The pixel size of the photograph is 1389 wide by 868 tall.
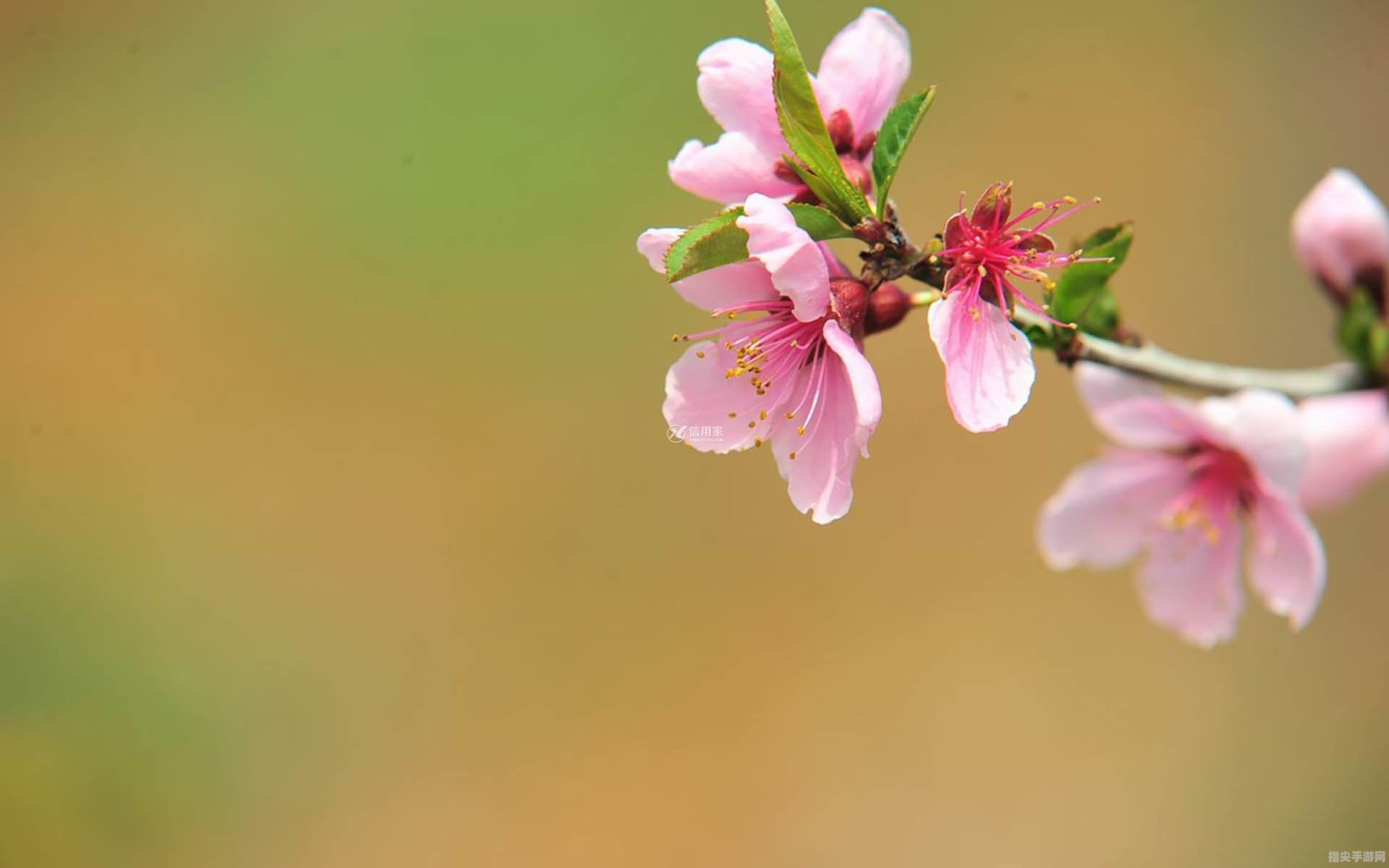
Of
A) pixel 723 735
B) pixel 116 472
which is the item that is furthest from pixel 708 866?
pixel 116 472

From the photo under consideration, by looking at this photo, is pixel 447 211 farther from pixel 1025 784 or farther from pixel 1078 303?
pixel 1078 303

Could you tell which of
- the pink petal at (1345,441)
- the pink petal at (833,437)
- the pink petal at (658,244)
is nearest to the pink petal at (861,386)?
the pink petal at (833,437)

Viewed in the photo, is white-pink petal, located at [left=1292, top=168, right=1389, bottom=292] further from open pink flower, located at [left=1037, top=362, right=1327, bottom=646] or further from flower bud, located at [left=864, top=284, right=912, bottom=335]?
flower bud, located at [left=864, top=284, right=912, bottom=335]

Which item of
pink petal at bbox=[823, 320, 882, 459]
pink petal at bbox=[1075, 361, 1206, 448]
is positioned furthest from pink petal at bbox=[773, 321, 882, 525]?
pink petal at bbox=[1075, 361, 1206, 448]

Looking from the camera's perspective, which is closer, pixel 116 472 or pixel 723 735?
pixel 723 735

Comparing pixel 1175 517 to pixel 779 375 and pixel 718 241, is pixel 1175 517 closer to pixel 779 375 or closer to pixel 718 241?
pixel 779 375
